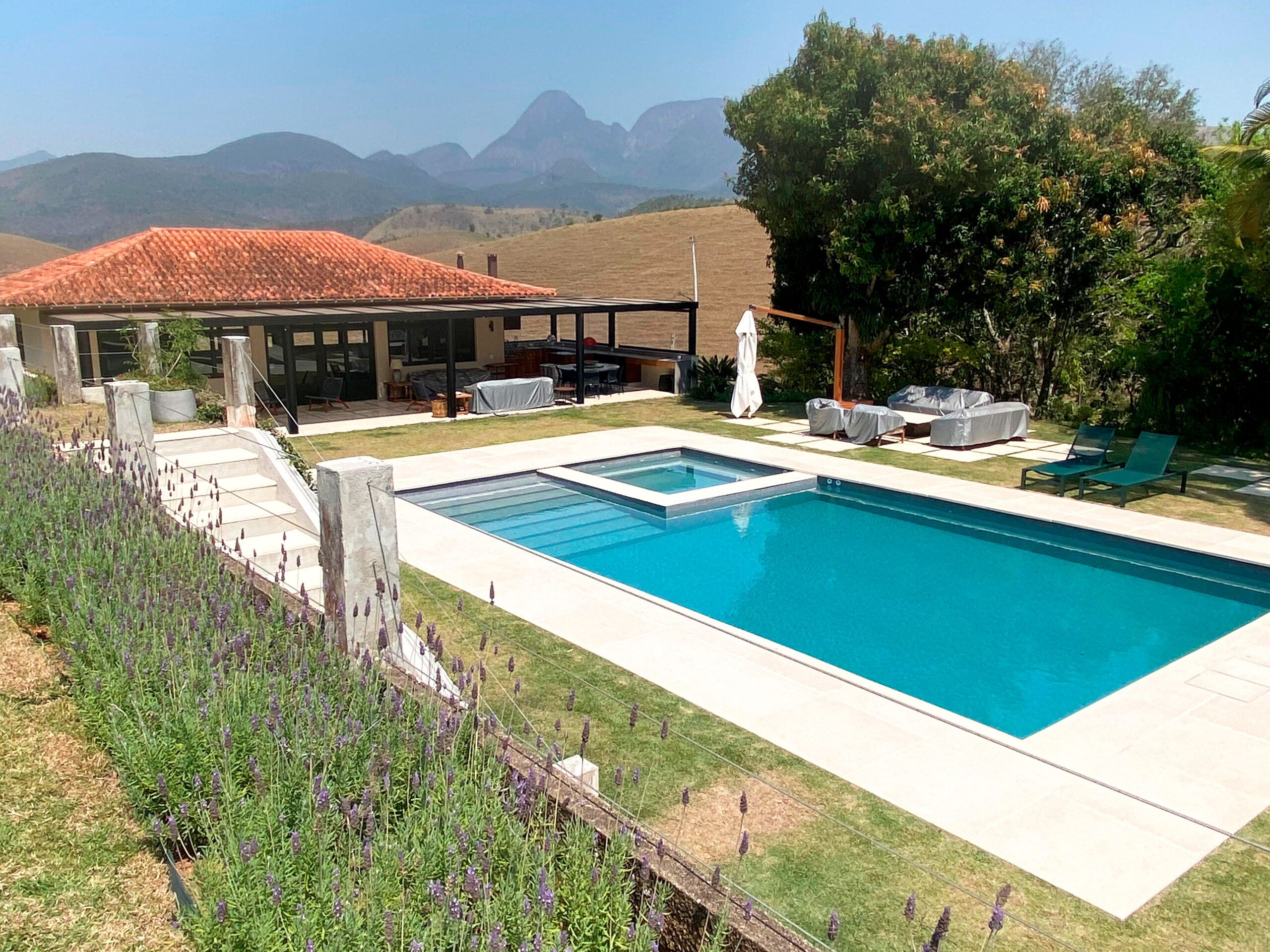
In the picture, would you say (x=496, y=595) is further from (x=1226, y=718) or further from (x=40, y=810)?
(x=1226, y=718)

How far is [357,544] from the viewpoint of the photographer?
216 inches

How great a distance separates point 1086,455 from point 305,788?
12.3m

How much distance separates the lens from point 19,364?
13.7 m

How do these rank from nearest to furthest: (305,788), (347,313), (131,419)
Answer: (305,788), (131,419), (347,313)

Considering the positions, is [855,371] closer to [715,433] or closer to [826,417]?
[826,417]

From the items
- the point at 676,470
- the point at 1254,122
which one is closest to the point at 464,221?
the point at 676,470

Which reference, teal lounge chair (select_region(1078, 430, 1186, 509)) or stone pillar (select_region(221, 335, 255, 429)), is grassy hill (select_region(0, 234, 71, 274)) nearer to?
stone pillar (select_region(221, 335, 255, 429))

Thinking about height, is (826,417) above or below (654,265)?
below

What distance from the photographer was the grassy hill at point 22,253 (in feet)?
233

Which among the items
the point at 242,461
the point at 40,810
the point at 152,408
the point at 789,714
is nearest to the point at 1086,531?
the point at 789,714

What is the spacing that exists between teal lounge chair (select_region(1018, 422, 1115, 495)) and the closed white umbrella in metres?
7.05

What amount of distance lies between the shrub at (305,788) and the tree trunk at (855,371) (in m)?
16.7

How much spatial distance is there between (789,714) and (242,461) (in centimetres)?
775

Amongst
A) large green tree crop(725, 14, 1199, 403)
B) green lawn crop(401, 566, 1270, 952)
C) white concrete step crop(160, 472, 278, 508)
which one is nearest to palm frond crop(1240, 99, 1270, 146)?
large green tree crop(725, 14, 1199, 403)
